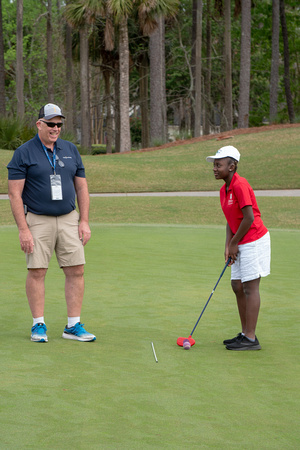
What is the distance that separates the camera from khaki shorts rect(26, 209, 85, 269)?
5723mm

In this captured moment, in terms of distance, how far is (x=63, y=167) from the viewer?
18.8 ft

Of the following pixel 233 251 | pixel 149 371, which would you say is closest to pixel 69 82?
pixel 233 251

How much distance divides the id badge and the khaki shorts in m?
0.20

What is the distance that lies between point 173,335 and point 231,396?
173cm

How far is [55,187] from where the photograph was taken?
18.5 ft

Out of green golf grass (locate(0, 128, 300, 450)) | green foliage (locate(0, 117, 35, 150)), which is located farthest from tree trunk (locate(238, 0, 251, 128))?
green golf grass (locate(0, 128, 300, 450))

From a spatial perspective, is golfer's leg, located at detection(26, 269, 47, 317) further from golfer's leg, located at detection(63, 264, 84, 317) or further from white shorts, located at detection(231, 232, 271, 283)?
white shorts, located at detection(231, 232, 271, 283)

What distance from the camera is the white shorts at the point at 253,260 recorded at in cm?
555

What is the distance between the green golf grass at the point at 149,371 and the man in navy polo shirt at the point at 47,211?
32 cm

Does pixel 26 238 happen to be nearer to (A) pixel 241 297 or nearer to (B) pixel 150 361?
(B) pixel 150 361

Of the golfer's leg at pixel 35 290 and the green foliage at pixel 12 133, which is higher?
the green foliage at pixel 12 133

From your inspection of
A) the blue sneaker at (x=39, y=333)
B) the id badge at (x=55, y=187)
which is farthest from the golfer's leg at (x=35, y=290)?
the id badge at (x=55, y=187)

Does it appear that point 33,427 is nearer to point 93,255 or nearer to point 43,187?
point 43,187

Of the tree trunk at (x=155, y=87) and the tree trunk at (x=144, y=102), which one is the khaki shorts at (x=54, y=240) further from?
Result: the tree trunk at (x=144, y=102)
